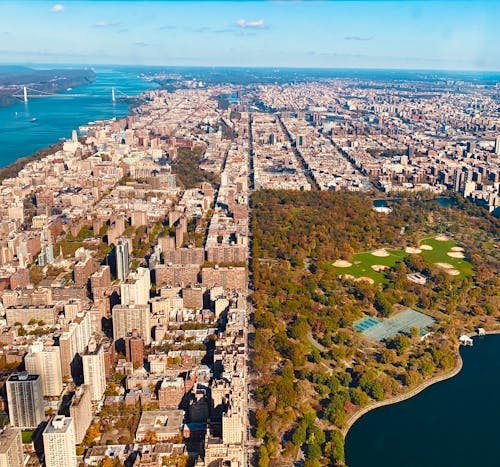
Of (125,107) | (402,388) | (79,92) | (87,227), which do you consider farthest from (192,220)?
(79,92)

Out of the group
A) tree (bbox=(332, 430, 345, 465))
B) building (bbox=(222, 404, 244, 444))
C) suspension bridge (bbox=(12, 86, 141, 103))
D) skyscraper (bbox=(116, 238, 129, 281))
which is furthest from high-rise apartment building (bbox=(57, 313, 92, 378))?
suspension bridge (bbox=(12, 86, 141, 103))

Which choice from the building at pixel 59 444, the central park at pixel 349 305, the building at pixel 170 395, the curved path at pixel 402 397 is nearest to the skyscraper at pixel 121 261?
the central park at pixel 349 305

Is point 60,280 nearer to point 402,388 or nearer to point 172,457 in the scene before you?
point 172,457

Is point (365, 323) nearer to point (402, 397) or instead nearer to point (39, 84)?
point (402, 397)

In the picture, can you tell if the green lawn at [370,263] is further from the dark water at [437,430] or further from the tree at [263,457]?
the tree at [263,457]

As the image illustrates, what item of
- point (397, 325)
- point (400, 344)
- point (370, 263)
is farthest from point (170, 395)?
point (370, 263)

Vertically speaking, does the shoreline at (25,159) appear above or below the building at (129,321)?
above
